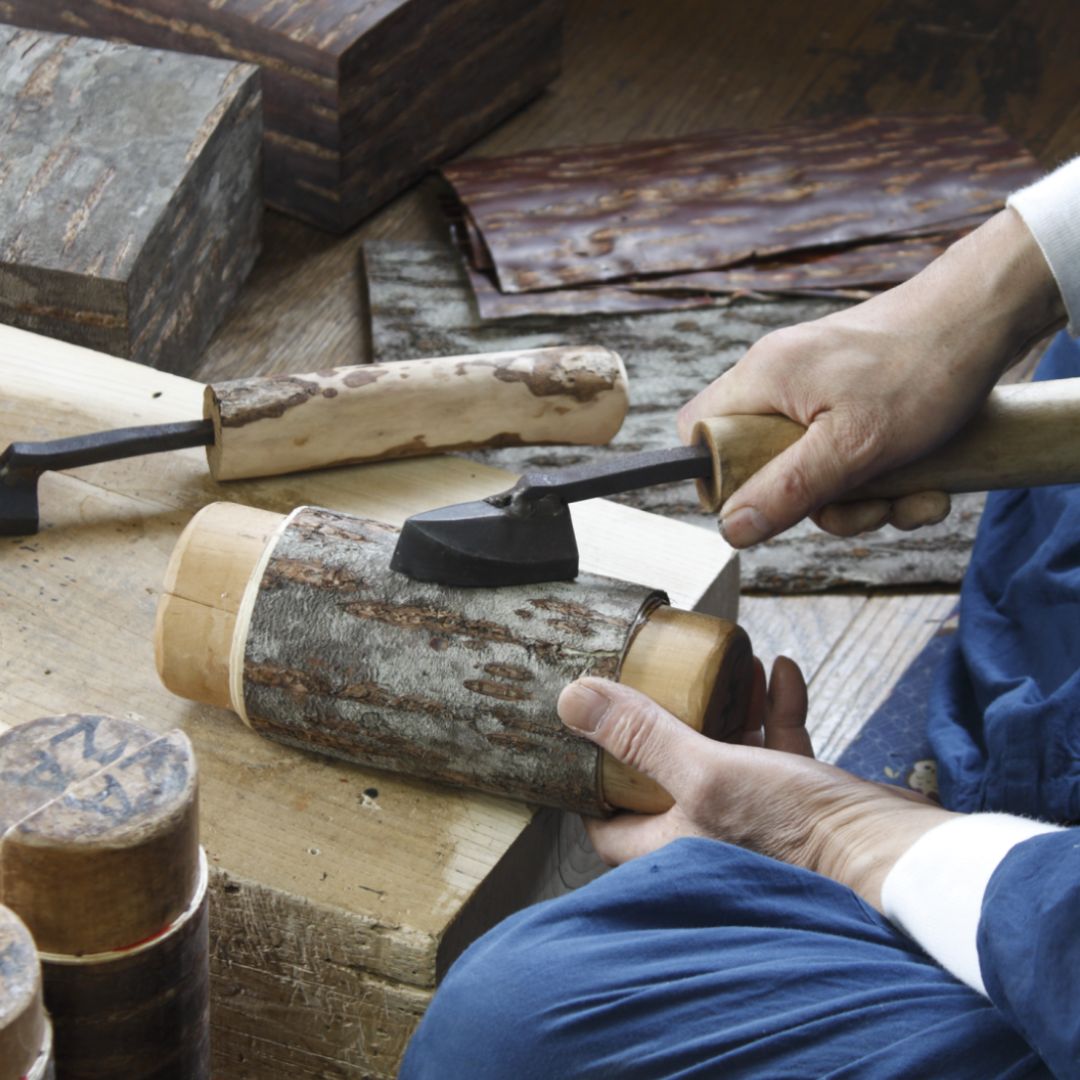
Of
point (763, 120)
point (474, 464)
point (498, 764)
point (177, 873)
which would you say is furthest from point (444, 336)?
point (177, 873)

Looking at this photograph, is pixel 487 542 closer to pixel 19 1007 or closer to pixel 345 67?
pixel 19 1007

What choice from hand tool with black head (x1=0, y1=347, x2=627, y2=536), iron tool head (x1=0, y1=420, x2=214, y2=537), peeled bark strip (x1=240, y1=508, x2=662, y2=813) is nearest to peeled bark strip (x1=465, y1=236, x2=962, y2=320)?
hand tool with black head (x1=0, y1=347, x2=627, y2=536)

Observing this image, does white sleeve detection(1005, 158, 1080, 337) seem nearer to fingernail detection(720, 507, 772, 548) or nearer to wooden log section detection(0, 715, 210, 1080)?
fingernail detection(720, 507, 772, 548)

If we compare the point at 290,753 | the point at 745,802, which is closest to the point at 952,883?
the point at 745,802

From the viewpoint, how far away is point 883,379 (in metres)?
1.18

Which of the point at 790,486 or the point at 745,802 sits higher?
the point at 790,486

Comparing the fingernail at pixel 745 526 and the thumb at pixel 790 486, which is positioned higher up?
the thumb at pixel 790 486

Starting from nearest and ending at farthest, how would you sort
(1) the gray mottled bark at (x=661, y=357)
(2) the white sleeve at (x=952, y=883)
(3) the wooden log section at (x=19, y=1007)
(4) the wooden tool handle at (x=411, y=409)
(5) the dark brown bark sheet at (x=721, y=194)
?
(3) the wooden log section at (x=19, y=1007) → (2) the white sleeve at (x=952, y=883) → (4) the wooden tool handle at (x=411, y=409) → (1) the gray mottled bark at (x=661, y=357) → (5) the dark brown bark sheet at (x=721, y=194)

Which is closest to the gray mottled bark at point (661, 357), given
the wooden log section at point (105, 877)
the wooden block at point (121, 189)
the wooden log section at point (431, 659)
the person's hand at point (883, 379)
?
the wooden block at point (121, 189)

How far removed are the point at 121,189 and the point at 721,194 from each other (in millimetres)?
981

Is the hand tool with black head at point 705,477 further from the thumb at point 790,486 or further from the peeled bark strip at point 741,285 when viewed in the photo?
the peeled bark strip at point 741,285

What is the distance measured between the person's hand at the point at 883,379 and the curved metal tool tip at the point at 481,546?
0.45 feet

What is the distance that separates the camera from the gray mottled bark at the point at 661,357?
1.86 meters

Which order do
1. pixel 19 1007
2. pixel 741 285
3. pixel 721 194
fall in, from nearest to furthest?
pixel 19 1007, pixel 741 285, pixel 721 194
